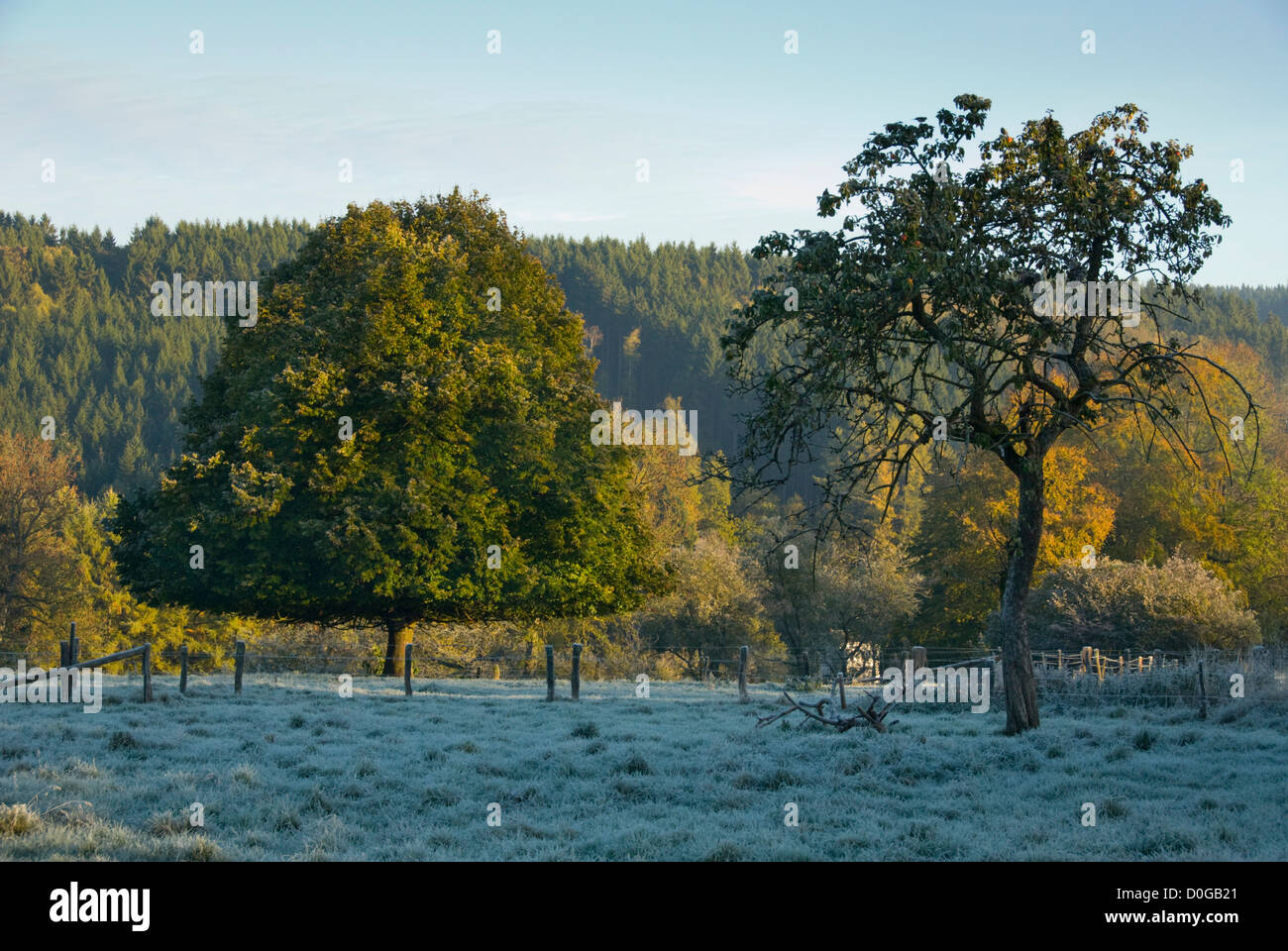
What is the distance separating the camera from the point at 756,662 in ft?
162

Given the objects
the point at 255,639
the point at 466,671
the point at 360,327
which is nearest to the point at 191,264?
the point at 255,639

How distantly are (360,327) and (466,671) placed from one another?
809 inches

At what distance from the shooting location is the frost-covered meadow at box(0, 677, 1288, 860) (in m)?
10.9

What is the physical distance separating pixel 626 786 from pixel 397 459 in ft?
56.5

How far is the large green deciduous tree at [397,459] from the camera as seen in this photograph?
92.0ft

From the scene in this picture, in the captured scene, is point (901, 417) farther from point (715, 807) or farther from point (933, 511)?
point (933, 511)

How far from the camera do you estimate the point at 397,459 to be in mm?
29484

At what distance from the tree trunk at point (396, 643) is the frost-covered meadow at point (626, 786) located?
378 inches

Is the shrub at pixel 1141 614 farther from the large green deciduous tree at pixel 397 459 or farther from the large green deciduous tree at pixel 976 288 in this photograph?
the large green deciduous tree at pixel 976 288

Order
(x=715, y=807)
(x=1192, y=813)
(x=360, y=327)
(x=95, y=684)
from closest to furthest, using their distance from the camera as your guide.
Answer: (x=1192, y=813) < (x=715, y=807) < (x=95, y=684) < (x=360, y=327)
